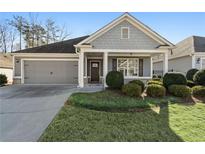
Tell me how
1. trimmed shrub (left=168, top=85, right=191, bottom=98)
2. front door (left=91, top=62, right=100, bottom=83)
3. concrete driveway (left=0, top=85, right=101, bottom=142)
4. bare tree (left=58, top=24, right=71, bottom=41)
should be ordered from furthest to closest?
bare tree (left=58, top=24, right=71, bottom=41), front door (left=91, top=62, right=100, bottom=83), trimmed shrub (left=168, top=85, right=191, bottom=98), concrete driveway (left=0, top=85, right=101, bottom=142)

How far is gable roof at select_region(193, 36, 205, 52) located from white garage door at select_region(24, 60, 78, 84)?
43.2ft

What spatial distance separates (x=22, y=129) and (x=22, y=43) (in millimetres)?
34631

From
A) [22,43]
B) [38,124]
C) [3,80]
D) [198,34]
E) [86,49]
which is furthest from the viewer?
[22,43]

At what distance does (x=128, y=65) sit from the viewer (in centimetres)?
1986

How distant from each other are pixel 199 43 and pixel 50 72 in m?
16.8

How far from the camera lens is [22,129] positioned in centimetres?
723

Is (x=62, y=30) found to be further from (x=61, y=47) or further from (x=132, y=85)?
(x=132, y=85)

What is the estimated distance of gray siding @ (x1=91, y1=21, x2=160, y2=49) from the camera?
1606cm

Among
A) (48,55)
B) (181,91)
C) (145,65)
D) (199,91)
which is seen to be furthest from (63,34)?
(199,91)

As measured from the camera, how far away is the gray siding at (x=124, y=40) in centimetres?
1606

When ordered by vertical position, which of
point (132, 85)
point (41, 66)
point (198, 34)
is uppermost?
point (198, 34)

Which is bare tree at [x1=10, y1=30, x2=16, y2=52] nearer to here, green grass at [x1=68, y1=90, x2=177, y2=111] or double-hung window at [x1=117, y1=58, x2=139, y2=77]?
double-hung window at [x1=117, y1=58, x2=139, y2=77]

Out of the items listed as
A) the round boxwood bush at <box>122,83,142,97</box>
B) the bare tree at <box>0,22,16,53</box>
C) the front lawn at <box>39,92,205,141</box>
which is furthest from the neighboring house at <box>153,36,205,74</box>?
the bare tree at <box>0,22,16,53</box>
